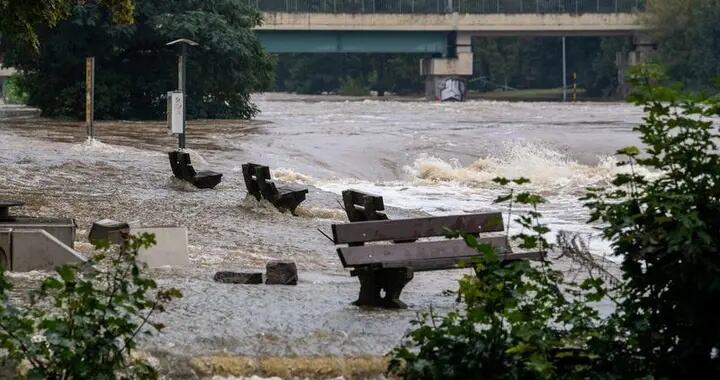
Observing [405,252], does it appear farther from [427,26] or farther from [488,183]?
[427,26]

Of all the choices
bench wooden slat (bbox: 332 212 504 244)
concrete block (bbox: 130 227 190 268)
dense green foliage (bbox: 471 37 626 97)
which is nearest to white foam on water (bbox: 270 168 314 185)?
concrete block (bbox: 130 227 190 268)

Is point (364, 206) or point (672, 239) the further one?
point (364, 206)

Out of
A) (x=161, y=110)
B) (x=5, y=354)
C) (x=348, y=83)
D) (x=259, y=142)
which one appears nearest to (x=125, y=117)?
(x=161, y=110)

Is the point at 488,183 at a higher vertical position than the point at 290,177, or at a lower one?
lower

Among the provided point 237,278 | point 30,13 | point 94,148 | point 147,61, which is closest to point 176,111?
point 94,148

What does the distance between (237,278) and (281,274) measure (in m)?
0.40

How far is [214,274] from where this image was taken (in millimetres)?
13453

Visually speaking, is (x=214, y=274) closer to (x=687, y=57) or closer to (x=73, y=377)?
(x=73, y=377)

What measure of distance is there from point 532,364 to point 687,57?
8348 centimetres

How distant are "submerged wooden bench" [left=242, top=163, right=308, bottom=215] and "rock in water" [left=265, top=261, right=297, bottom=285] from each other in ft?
21.6

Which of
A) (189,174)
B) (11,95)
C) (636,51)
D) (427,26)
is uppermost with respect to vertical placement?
(427,26)

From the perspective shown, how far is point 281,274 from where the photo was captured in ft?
43.2

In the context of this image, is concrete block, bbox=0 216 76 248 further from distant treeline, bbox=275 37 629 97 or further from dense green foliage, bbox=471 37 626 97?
dense green foliage, bbox=471 37 626 97

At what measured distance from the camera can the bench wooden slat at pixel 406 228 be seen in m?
11.8
